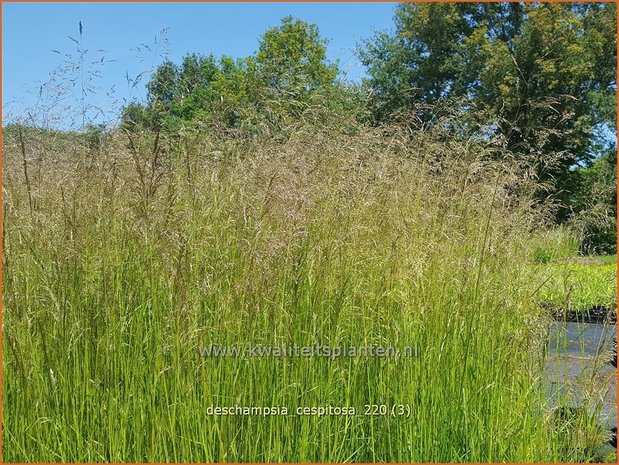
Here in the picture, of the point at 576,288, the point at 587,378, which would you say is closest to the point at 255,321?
the point at 587,378

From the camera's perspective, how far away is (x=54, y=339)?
2391 millimetres

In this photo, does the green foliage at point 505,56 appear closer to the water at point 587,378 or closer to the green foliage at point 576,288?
the green foliage at point 576,288

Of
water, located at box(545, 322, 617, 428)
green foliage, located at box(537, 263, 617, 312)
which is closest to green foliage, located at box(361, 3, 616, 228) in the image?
green foliage, located at box(537, 263, 617, 312)

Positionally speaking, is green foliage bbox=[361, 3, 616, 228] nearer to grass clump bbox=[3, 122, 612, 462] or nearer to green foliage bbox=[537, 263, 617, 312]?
green foliage bbox=[537, 263, 617, 312]

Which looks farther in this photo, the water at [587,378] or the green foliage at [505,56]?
the green foliage at [505,56]

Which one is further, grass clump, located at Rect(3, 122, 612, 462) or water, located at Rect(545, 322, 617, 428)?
water, located at Rect(545, 322, 617, 428)

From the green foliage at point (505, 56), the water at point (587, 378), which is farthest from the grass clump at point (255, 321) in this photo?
the green foliage at point (505, 56)

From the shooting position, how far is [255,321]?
237cm

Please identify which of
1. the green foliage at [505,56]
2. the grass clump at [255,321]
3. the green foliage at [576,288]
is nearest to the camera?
Result: the grass clump at [255,321]

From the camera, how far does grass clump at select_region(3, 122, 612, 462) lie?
2.25m

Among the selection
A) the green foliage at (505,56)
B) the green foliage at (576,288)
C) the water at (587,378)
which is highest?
the green foliage at (505,56)

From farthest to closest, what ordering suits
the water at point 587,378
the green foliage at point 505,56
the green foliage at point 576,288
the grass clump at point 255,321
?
the green foliage at point 505,56 < the green foliage at point 576,288 < the water at point 587,378 < the grass clump at point 255,321

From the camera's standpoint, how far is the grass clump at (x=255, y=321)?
2.25 metres

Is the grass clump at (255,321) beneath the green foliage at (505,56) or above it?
beneath
